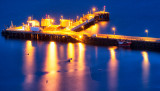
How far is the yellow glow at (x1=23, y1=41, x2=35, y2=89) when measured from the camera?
19.8 meters

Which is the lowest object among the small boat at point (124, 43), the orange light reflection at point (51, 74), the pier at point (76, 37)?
the orange light reflection at point (51, 74)

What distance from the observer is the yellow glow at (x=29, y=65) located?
19.8 meters

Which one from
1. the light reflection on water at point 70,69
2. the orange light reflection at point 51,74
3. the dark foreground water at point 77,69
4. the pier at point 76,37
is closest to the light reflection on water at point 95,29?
the pier at point 76,37

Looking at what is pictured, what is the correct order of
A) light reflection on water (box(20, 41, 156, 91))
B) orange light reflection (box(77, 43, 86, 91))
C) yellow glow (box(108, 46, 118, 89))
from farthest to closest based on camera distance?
yellow glow (box(108, 46, 118, 89)) < light reflection on water (box(20, 41, 156, 91)) < orange light reflection (box(77, 43, 86, 91))

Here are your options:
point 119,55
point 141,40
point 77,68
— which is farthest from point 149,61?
point 77,68

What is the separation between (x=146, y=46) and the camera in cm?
3069

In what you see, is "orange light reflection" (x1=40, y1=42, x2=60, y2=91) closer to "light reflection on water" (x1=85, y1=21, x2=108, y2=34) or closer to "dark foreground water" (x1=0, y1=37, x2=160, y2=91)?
"dark foreground water" (x1=0, y1=37, x2=160, y2=91)

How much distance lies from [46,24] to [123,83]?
102 ft

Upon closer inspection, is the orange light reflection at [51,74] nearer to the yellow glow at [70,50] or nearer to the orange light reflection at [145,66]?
the yellow glow at [70,50]

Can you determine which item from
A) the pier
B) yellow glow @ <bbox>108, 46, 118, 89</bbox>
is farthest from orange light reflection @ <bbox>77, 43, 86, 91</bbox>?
the pier

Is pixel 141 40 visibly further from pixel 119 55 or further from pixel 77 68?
pixel 77 68

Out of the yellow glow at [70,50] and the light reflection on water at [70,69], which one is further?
the yellow glow at [70,50]

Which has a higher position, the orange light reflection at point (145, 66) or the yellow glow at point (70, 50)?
the yellow glow at point (70, 50)

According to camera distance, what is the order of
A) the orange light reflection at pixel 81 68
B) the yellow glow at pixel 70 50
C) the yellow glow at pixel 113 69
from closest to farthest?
the orange light reflection at pixel 81 68 < the yellow glow at pixel 113 69 < the yellow glow at pixel 70 50
